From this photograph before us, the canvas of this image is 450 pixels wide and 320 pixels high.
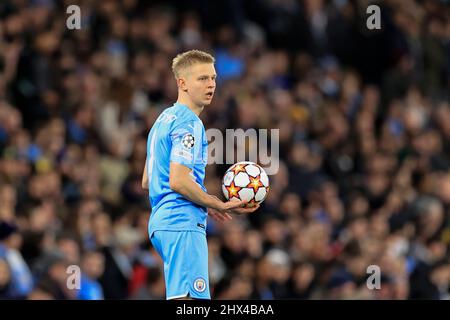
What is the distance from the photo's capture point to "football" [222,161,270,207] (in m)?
8.32

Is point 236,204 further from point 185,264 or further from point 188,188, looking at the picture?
point 185,264

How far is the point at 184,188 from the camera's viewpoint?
8000mm

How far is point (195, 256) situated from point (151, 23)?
33.5 ft

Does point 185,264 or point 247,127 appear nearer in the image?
point 185,264

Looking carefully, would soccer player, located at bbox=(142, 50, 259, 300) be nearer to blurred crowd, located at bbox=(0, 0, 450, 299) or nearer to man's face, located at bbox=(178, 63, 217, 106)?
man's face, located at bbox=(178, 63, 217, 106)

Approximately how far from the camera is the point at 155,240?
8.27 metres

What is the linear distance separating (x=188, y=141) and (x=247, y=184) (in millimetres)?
610

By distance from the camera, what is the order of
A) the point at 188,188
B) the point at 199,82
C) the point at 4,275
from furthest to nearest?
the point at 4,275 → the point at 199,82 → the point at 188,188

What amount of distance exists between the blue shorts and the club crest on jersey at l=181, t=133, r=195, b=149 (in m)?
0.62

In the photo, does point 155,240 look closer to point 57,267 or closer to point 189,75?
point 189,75

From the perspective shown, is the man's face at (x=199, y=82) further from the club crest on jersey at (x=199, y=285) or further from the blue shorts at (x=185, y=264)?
the club crest on jersey at (x=199, y=285)

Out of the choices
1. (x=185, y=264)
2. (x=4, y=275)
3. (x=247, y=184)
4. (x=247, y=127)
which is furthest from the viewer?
(x=247, y=127)

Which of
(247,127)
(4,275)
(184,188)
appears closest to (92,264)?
(4,275)
